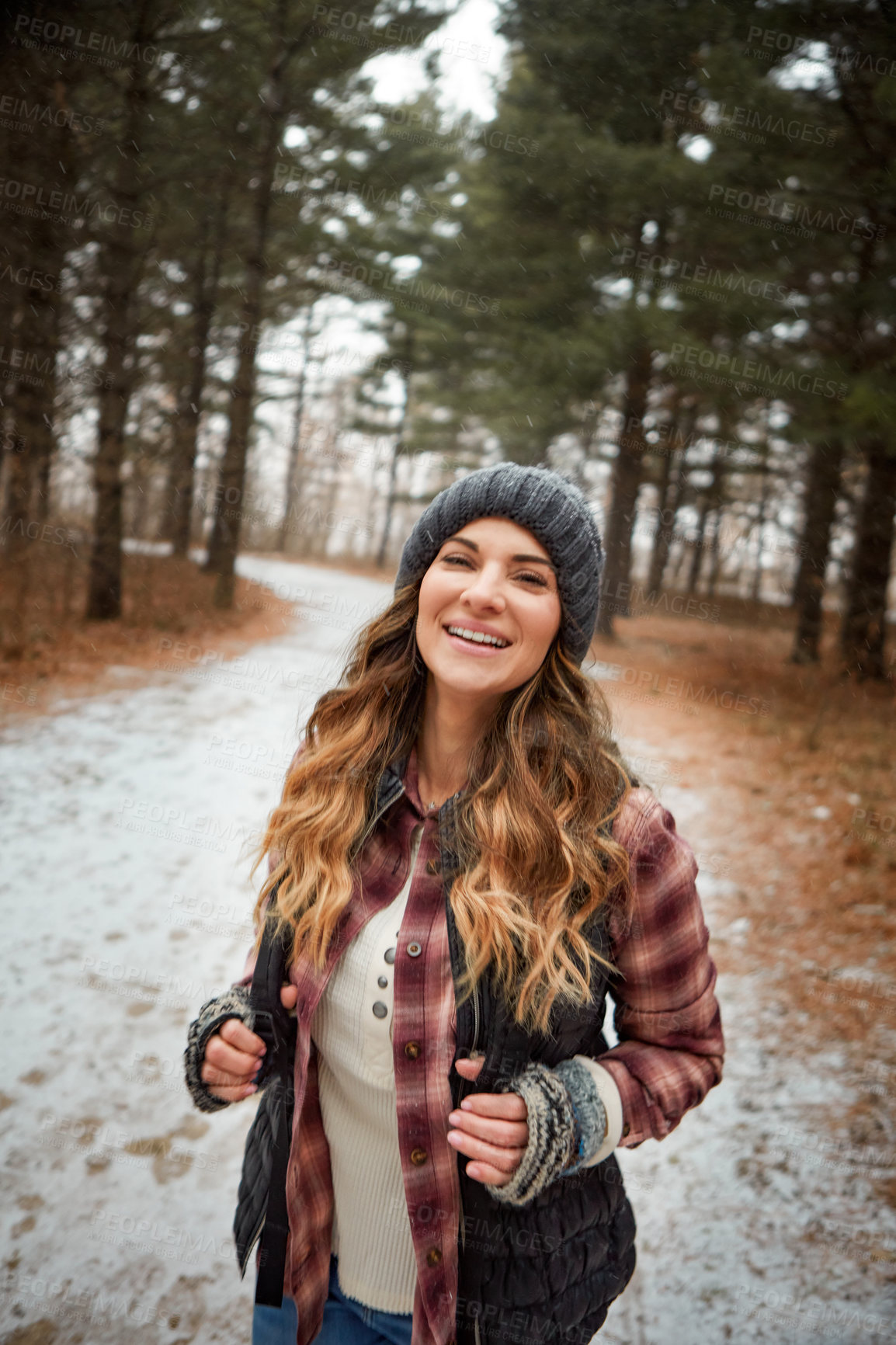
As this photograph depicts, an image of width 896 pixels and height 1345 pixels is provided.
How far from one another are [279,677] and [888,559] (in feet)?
24.9

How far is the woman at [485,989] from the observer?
4.55 ft

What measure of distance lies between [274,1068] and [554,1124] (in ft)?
2.08

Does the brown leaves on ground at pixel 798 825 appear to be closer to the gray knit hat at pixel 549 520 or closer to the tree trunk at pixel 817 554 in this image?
the tree trunk at pixel 817 554

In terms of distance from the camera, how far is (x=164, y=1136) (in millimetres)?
3014

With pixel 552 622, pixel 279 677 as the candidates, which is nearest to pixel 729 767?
pixel 279 677

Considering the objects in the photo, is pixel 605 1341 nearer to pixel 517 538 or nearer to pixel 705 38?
pixel 517 538

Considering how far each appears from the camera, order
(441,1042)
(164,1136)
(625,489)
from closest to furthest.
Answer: (441,1042) < (164,1136) < (625,489)

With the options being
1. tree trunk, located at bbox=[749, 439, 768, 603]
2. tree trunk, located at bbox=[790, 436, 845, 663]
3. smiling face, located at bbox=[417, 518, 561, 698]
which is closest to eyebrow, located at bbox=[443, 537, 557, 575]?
smiling face, located at bbox=[417, 518, 561, 698]

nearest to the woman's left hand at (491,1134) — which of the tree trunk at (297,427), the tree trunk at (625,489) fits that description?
the tree trunk at (625,489)

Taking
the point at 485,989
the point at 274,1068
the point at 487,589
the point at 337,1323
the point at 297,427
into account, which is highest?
the point at 297,427

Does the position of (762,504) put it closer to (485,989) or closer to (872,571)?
(872,571)

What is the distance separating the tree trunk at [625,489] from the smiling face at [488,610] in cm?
1003

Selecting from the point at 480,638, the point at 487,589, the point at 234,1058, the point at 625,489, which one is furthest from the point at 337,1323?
the point at 625,489

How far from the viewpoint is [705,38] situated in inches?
328
